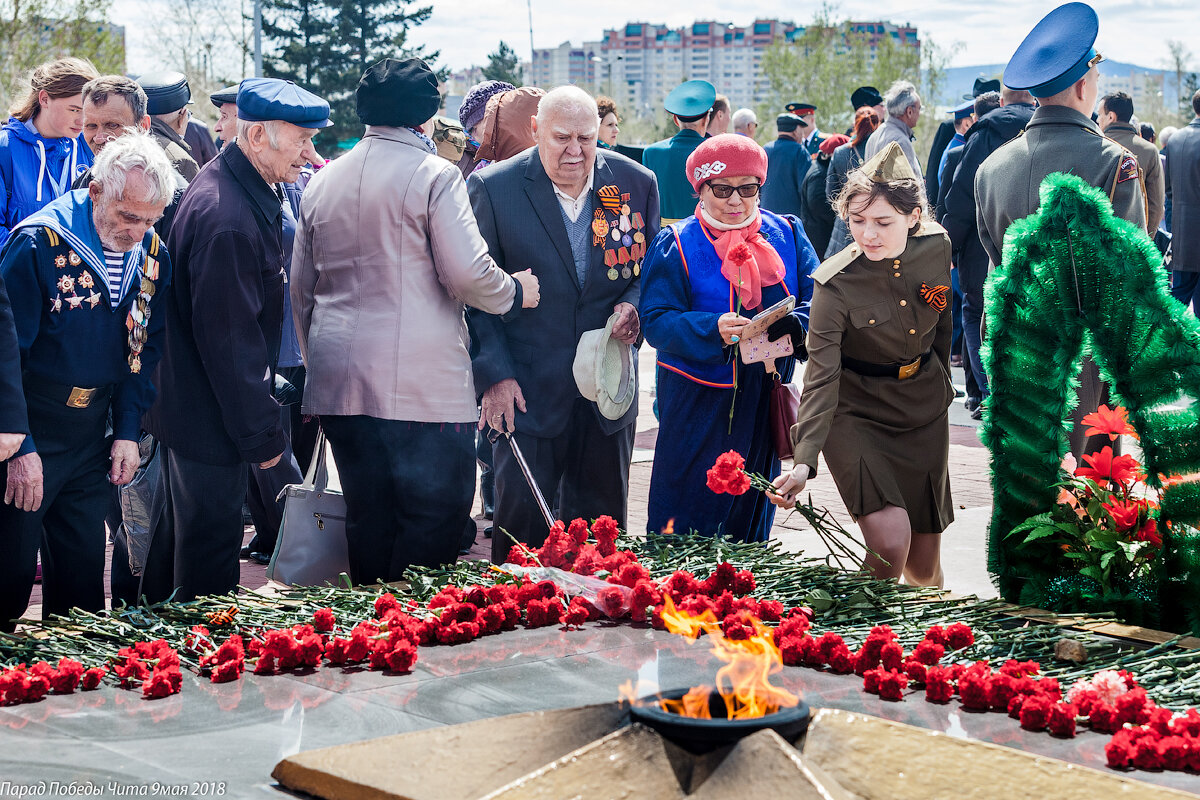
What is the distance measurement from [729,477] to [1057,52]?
306cm

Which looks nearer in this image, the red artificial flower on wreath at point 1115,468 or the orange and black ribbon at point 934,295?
the red artificial flower on wreath at point 1115,468

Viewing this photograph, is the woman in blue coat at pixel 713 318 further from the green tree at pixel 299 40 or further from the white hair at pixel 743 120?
the green tree at pixel 299 40

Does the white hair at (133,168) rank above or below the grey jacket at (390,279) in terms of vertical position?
above

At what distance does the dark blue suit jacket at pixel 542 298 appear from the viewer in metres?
5.44

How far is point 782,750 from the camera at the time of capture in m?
2.29

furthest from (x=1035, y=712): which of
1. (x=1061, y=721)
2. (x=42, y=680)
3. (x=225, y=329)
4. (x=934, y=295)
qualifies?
(x=225, y=329)

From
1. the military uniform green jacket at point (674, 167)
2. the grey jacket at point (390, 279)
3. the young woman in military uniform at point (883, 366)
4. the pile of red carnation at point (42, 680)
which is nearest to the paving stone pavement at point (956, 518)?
the young woman in military uniform at point (883, 366)

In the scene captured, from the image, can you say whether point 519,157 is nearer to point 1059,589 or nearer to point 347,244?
point 347,244

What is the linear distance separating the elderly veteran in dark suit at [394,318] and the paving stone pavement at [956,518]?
1.16 m

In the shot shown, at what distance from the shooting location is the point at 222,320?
15.0 feet

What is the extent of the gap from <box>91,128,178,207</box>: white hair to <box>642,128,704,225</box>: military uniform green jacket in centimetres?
712

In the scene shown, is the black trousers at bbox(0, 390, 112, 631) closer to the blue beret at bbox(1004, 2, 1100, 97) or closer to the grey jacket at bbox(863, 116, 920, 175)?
the blue beret at bbox(1004, 2, 1100, 97)

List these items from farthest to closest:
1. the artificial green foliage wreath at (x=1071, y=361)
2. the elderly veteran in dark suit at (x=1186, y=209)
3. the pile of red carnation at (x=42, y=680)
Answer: the elderly veteran in dark suit at (x=1186, y=209), the artificial green foliage wreath at (x=1071, y=361), the pile of red carnation at (x=42, y=680)

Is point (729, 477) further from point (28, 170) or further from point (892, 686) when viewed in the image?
point (28, 170)
